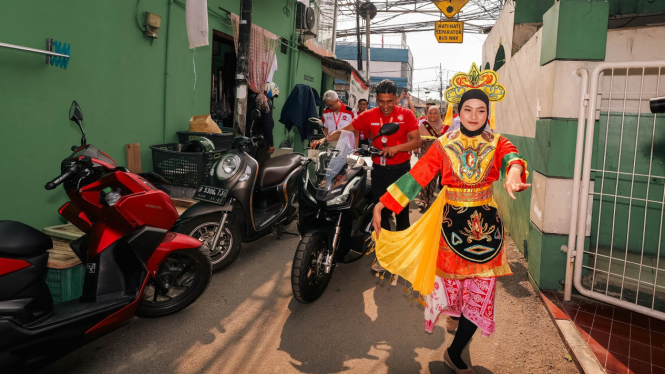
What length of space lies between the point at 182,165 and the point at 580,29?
14.9 feet

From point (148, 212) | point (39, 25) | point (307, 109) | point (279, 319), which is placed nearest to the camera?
point (148, 212)

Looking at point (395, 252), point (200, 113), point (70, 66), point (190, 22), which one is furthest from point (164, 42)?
point (395, 252)

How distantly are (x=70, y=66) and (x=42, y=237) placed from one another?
299cm

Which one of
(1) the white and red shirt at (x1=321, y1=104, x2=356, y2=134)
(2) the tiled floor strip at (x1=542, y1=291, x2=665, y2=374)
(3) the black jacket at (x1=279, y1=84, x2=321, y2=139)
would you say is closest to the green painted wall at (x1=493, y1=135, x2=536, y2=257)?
(2) the tiled floor strip at (x1=542, y1=291, x2=665, y2=374)

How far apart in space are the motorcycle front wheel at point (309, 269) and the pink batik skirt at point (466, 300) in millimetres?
1073

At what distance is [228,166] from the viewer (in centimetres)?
468

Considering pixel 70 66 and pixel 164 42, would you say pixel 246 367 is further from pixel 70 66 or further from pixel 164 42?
pixel 164 42

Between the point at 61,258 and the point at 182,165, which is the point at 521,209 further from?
the point at 61,258

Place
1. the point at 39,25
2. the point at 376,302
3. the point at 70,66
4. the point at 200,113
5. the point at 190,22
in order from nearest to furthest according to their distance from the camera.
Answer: the point at 376,302
the point at 39,25
the point at 70,66
the point at 190,22
the point at 200,113

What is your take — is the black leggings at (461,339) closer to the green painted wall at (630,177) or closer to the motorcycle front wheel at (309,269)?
the motorcycle front wheel at (309,269)

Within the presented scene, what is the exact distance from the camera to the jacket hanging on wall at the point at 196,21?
20.9 ft

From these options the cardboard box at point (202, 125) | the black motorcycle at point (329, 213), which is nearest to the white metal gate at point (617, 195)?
the black motorcycle at point (329, 213)

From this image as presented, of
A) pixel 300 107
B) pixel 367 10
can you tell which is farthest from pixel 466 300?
pixel 367 10

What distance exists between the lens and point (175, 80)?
22.7 ft
